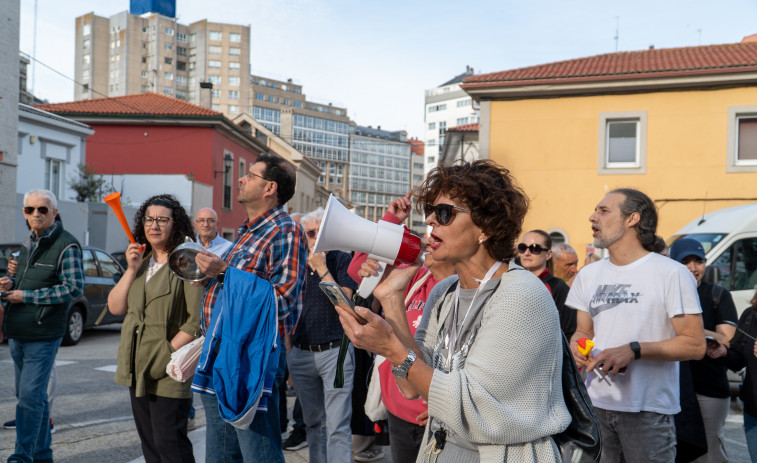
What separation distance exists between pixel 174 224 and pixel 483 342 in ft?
9.10

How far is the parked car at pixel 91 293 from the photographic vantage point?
37.2 ft

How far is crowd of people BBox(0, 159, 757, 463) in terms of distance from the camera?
6.35ft

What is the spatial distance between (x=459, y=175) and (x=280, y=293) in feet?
4.88

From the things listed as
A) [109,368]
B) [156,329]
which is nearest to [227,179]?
[109,368]

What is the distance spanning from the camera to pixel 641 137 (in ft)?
58.8

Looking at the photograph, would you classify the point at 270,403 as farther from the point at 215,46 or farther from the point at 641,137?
the point at 215,46

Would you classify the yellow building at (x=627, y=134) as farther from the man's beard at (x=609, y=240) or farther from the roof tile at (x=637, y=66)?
the man's beard at (x=609, y=240)

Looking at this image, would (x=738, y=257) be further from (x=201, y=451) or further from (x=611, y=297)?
(x=201, y=451)

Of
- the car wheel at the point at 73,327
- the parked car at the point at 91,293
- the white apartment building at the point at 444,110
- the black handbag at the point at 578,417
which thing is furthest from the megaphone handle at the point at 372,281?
the white apartment building at the point at 444,110

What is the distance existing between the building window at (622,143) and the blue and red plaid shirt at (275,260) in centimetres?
1595

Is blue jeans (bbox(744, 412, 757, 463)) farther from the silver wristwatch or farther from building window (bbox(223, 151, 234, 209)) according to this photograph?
building window (bbox(223, 151, 234, 209))

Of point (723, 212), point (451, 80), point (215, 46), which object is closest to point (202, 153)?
point (723, 212)

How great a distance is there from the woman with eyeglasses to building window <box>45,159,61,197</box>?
19.9 meters

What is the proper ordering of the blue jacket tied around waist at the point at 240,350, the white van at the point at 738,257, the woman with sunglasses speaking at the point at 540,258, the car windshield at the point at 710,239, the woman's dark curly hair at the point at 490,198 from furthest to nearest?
the car windshield at the point at 710,239
the white van at the point at 738,257
the woman with sunglasses speaking at the point at 540,258
the blue jacket tied around waist at the point at 240,350
the woman's dark curly hair at the point at 490,198
